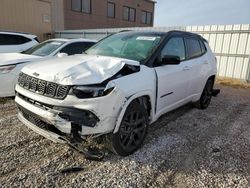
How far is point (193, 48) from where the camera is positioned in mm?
4727

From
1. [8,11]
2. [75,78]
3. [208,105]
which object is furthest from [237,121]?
[8,11]

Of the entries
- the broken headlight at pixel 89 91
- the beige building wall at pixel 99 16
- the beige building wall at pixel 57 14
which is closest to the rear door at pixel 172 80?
the broken headlight at pixel 89 91

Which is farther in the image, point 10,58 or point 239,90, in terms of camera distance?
point 239,90

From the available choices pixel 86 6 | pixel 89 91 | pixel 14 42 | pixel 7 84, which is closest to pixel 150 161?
pixel 89 91

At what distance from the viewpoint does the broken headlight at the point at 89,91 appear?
2525 millimetres

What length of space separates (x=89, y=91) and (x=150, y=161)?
128 cm

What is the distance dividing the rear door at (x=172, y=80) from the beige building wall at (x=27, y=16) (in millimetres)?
13372

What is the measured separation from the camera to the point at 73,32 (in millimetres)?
15875

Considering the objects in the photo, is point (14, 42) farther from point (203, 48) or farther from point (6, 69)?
point (203, 48)

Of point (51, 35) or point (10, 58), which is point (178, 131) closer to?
point (10, 58)

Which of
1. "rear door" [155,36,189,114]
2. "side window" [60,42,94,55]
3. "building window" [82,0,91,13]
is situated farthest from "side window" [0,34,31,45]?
"building window" [82,0,91,13]

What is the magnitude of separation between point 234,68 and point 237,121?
584cm

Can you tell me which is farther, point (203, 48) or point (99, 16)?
point (99, 16)

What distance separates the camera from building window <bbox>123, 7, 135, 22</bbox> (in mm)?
25409
